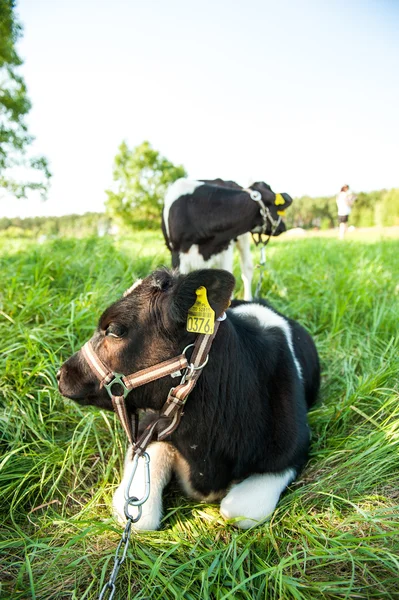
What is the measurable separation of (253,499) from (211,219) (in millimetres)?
3394

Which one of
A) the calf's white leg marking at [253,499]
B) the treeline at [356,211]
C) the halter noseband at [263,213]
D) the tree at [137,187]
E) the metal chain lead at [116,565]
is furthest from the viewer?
the treeline at [356,211]

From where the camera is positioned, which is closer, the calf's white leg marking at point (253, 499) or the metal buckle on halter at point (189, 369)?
the metal buckle on halter at point (189, 369)

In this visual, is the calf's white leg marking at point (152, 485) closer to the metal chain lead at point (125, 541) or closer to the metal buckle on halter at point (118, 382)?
the metal chain lead at point (125, 541)

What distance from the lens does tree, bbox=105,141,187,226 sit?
3638 cm

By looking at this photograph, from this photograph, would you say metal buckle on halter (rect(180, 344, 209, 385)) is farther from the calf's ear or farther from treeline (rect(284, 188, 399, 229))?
treeline (rect(284, 188, 399, 229))

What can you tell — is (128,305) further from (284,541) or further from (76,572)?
(284,541)

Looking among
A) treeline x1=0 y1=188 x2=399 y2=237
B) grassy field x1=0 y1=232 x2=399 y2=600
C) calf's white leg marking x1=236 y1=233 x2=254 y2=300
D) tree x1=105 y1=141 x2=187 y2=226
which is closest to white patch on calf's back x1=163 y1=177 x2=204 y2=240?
calf's white leg marking x1=236 y1=233 x2=254 y2=300

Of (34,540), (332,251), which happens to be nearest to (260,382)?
(34,540)

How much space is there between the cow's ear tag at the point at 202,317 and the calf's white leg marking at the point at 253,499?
34.5 inches

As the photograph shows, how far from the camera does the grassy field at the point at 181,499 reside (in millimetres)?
1609

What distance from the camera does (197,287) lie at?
Result: 1.72 meters

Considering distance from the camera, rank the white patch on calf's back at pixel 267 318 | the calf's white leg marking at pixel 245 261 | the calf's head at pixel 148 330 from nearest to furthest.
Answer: the calf's head at pixel 148 330 < the white patch on calf's back at pixel 267 318 < the calf's white leg marking at pixel 245 261

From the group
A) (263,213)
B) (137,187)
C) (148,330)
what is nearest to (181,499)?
(148,330)


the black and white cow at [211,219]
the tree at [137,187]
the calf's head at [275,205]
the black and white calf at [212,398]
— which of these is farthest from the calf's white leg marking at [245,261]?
the tree at [137,187]
